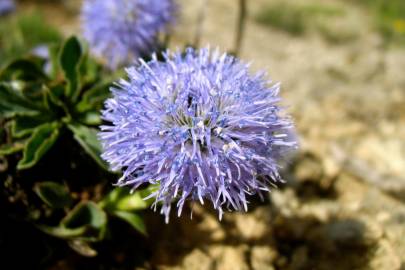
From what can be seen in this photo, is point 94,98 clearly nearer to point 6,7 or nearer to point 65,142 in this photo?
point 65,142

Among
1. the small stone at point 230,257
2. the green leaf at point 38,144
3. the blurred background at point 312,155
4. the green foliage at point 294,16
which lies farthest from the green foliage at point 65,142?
the green foliage at point 294,16

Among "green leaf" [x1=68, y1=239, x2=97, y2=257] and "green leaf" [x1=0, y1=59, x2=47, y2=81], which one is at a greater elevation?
"green leaf" [x1=0, y1=59, x2=47, y2=81]

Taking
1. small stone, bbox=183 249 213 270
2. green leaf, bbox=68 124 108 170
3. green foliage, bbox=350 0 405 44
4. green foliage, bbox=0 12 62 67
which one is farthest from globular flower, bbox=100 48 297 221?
green foliage, bbox=350 0 405 44

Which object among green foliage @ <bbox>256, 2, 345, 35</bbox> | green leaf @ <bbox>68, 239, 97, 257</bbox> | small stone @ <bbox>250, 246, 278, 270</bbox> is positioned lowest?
small stone @ <bbox>250, 246, 278, 270</bbox>

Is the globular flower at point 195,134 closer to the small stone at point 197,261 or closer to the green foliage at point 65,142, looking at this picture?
the green foliage at point 65,142

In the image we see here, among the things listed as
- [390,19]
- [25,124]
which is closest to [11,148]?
[25,124]

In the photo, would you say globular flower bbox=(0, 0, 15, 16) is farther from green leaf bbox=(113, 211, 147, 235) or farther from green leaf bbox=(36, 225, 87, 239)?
green leaf bbox=(113, 211, 147, 235)
